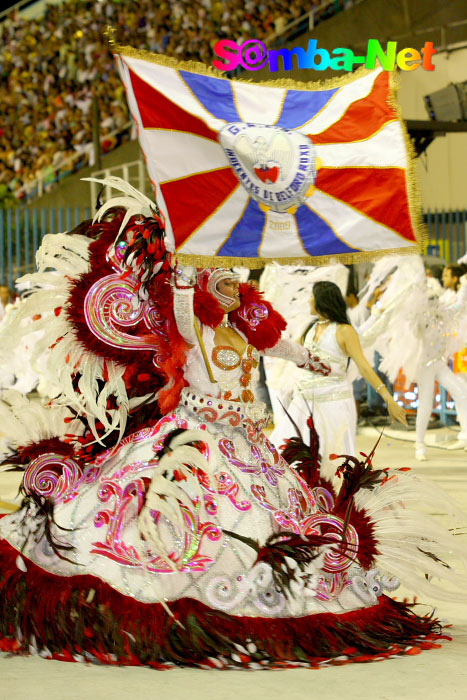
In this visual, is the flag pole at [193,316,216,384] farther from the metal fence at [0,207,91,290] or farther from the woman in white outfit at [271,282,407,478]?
the metal fence at [0,207,91,290]

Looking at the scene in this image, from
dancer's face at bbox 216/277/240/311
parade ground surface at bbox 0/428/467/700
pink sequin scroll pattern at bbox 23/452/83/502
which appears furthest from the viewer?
dancer's face at bbox 216/277/240/311

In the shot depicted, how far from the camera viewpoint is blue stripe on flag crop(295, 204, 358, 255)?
4.31 m

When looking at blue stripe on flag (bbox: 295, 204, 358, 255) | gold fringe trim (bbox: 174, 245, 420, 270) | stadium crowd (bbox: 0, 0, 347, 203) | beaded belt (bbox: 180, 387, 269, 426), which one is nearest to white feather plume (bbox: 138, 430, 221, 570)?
beaded belt (bbox: 180, 387, 269, 426)

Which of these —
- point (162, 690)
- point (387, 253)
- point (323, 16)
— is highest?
point (323, 16)

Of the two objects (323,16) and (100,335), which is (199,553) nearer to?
(100,335)

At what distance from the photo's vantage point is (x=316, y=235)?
14.2ft

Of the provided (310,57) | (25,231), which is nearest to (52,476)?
(310,57)

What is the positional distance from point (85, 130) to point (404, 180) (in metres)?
16.9

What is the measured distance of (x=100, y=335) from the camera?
4340 millimetres

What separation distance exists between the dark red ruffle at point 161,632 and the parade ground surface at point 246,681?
50mm

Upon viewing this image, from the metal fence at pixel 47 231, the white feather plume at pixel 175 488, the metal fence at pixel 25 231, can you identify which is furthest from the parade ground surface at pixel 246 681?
the metal fence at pixel 25 231

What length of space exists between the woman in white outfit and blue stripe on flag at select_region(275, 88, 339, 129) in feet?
7.53

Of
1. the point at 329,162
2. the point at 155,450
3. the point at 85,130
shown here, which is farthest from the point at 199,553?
the point at 85,130

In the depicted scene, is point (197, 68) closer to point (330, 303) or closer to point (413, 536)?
point (413, 536)
